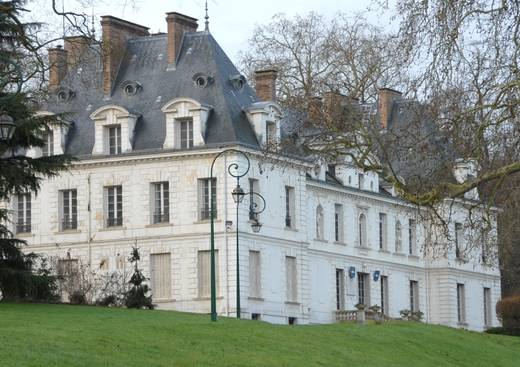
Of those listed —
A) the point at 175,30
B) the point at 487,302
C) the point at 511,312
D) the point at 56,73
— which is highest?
the point at 175,30

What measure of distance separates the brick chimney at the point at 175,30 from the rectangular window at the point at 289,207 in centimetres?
674

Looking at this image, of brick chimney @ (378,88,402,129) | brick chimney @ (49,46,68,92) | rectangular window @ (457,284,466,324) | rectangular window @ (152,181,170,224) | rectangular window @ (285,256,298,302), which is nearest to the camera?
rectangular window @ (152,181,170,224)

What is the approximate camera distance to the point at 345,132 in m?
40.2

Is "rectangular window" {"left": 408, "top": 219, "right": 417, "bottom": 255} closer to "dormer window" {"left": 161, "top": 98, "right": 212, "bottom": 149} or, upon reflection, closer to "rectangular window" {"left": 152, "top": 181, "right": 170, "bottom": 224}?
"rectangular window" {"left": 152, "top": 181, "right": 170, "bottom": 224}

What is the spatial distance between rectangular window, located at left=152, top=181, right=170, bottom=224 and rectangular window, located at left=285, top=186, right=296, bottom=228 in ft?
16.3

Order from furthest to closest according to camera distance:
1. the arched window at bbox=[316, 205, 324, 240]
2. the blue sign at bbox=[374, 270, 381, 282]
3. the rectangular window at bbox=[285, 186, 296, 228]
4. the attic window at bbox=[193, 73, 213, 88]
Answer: the blue sign at bbox=[374, 270, 381, 282]
the arched window at bbox=[316, 205, 324, 240]
the rectangular window at bbox=[285, 186, 296, 228]
the attic window at bbox=[193, 73, 213, 88]

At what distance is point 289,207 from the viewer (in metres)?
68.0

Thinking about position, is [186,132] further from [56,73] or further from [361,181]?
[361,181]

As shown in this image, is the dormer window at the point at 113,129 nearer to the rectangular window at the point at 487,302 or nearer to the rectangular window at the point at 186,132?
the rectangular window at the point at 186,132

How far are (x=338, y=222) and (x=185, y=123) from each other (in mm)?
11217

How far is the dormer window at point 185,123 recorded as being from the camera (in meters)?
64.6

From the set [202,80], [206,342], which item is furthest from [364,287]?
[206,342]

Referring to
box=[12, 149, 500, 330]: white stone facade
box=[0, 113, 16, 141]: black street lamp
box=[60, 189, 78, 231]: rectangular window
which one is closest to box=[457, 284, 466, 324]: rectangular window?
box=[12, 149, 500, 330]: white stone facade

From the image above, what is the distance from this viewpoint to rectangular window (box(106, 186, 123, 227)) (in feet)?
219
